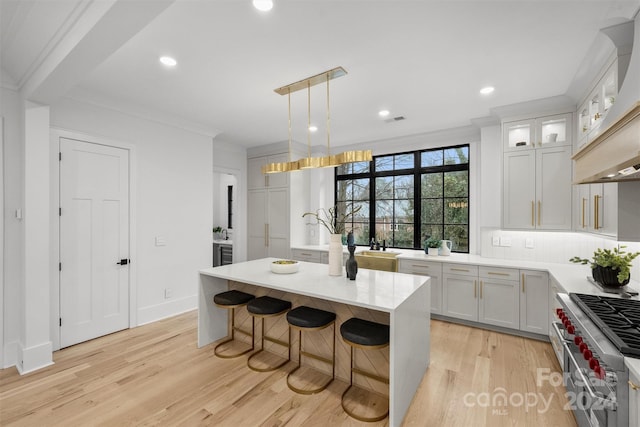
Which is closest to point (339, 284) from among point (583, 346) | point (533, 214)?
point (583, 346)

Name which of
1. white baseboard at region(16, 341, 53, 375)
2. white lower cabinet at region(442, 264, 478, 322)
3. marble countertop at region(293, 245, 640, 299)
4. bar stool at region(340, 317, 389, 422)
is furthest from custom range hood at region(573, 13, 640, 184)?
white baseboard at region(16, 341, 53, 375)

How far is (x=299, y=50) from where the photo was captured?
2.26 metres

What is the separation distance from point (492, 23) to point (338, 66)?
1.15 metres

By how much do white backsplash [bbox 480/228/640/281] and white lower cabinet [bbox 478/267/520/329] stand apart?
0.52 meters

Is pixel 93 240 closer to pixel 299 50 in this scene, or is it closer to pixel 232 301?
pixel 232 301

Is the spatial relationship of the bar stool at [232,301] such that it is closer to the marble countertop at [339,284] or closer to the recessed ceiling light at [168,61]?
the marble countertop at [339,284]

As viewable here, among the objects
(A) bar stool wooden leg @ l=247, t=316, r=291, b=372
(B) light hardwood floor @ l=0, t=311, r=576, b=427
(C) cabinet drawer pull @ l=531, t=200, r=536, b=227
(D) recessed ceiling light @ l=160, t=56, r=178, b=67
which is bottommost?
(B) light hardwood floor @ l=0, t=311, r=576, b=427

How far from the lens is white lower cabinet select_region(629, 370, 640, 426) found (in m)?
1.11

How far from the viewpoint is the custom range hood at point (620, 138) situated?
1212 mm

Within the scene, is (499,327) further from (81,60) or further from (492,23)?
(81,60)

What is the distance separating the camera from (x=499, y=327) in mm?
3473

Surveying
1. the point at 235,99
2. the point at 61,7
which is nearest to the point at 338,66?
the point at 235,99

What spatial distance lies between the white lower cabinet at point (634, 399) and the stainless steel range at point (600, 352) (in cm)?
3

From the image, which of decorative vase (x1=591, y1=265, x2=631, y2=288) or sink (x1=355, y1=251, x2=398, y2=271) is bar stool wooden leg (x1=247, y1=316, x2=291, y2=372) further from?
decorative vase (x1=591, y1=265, x2=631, y2=288)
